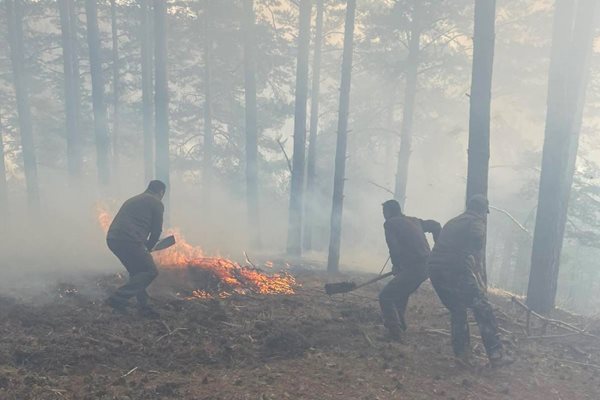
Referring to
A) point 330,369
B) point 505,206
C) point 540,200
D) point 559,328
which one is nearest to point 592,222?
point 505,206

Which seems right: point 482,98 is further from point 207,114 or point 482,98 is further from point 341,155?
point 207,114

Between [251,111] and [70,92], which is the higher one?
[70,92]

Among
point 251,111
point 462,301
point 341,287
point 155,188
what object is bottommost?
point 341,287

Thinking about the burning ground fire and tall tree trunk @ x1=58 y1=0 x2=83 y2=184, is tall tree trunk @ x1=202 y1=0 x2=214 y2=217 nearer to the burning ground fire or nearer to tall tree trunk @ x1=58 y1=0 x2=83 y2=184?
tall tree trunk @ x1=58 y1=0 x2=83 y2=184

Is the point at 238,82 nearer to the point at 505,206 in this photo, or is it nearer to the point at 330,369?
the point at 505,206

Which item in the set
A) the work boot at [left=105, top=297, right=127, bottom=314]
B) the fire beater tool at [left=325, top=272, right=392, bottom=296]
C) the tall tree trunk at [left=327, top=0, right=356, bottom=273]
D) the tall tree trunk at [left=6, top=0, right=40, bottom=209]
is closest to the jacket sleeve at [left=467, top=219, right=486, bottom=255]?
Answer: the fire beater tool at [left=325, top=272, right=392, bottom=296]

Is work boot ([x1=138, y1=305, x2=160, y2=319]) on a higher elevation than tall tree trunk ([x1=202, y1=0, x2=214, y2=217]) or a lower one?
lower

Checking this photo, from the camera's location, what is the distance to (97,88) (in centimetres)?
2167

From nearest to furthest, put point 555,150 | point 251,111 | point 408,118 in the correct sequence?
point 555,150, point 408,118, point 251,111

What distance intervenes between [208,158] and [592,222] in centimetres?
1984

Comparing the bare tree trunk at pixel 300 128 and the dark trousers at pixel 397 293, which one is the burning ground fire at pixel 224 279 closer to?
the dark trousers at pixel 397 293

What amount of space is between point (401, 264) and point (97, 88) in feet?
60.1

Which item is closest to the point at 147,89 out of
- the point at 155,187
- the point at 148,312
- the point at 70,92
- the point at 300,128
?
the point at 70,92

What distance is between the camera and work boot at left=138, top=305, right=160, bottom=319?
25.3ft
